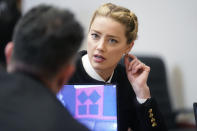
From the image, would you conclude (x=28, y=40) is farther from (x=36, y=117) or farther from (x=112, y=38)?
(x=112, y=38)

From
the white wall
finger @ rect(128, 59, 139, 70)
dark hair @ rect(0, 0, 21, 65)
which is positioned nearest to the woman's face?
finger @ rect(128, 59, 139, 70)

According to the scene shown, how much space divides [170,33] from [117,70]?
1.37m

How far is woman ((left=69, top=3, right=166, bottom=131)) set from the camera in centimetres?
122

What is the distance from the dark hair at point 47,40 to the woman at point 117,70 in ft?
1.86

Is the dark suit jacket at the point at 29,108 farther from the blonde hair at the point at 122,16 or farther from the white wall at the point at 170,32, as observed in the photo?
the white wall at the point at 170,32

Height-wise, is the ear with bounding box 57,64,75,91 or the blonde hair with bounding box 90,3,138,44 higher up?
the blonde hair with bounding box 90,3,138,44

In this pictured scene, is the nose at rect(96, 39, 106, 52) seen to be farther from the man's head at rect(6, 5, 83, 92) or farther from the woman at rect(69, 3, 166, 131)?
the man's head at rect(6, 5, 83, 92)

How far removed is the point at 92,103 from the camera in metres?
1.08

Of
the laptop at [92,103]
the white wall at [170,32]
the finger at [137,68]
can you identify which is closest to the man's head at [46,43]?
the laptop at [92,103]

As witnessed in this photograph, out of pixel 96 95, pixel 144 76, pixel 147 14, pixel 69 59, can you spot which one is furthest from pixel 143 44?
pixel 69 59

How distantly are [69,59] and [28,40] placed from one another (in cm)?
10

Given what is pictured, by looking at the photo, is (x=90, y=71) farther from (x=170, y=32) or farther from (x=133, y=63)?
(x=170, y=32)

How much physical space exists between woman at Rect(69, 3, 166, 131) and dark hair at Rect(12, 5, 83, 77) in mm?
566

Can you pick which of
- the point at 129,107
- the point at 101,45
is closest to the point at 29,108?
the point at 101,45
